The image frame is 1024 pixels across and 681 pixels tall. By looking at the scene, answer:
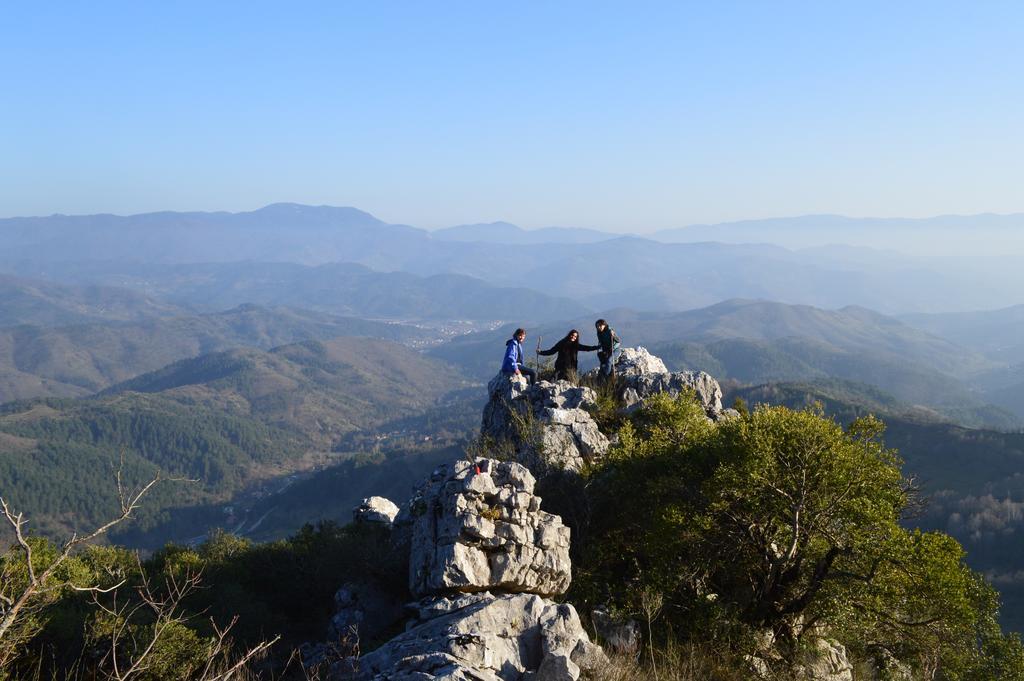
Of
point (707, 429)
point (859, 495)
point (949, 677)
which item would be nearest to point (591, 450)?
point (707, 429)

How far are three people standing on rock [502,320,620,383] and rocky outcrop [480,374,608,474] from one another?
2.38 feet

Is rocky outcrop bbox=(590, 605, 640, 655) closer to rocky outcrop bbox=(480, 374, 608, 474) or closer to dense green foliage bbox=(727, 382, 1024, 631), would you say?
rocky outcrop bbox=(480, 374, 608, 474)

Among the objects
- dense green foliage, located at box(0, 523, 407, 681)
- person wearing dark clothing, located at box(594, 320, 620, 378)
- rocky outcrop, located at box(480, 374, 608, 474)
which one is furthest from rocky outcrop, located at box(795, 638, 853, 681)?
person wearing dark clothing, located at box(594, 320, 620, 378)

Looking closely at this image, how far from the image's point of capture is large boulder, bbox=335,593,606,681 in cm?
1106

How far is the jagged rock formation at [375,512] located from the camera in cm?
3244

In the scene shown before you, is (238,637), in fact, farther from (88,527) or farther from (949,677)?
(88,527)

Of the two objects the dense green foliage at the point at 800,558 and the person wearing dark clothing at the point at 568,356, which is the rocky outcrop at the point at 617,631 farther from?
the person wearing dark clothing at the point at 568,356

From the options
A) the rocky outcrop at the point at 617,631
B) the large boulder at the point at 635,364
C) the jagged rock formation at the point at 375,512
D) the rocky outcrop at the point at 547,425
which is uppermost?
the large boulder at the point at 635,364

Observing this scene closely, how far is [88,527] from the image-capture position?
614 feet

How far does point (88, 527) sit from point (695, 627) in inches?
8628

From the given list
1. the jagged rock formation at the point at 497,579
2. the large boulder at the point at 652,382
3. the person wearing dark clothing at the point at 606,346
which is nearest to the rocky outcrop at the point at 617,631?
the jagged rock formation at the point at 497,579

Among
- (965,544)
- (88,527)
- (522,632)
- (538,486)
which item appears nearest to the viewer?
(522,632)

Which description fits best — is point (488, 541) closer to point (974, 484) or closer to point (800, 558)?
point (800, 558)

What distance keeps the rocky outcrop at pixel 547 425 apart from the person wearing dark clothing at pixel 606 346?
93.8 inches
